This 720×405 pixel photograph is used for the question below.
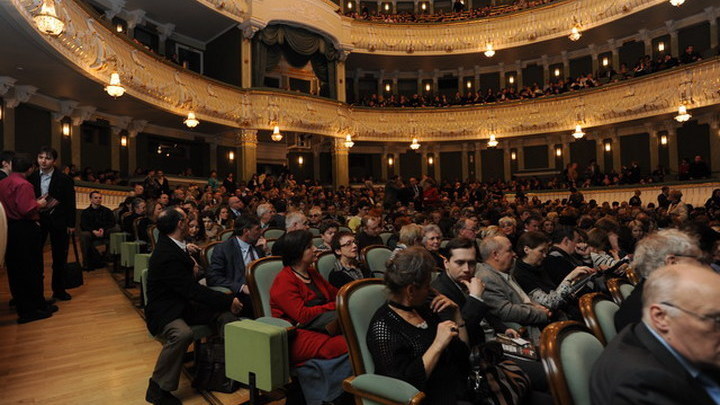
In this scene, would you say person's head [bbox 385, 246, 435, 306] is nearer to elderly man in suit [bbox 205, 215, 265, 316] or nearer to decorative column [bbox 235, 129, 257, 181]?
elderly man in suit [bbox 205, 215, 265, 316]

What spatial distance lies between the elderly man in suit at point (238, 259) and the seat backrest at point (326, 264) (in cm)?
65

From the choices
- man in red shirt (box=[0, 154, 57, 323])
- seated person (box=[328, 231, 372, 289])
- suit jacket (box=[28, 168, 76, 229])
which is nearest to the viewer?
seated person (box=[328, 231, 372, 289])

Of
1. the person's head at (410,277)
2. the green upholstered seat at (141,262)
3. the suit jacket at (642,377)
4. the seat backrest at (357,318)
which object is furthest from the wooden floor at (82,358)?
the suit jacket at (642,377)

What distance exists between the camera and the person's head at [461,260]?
2.98m

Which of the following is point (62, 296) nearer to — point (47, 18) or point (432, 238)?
point (47, 18)

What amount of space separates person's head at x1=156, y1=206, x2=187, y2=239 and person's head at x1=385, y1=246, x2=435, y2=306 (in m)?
1.92

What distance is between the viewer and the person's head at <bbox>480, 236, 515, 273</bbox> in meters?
3.31

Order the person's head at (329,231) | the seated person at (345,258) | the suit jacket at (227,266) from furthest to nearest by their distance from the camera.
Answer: the person's head at (329,231), the suit jacket at (227,266), the seated person at (345,258)

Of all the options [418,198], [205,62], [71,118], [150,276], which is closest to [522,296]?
[150,276]

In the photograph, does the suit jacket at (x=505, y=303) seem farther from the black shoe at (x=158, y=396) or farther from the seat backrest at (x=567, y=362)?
the black shoe at (x=158, y=396)

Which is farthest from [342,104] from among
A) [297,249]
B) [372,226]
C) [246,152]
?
[297,249]

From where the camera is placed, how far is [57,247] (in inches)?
210

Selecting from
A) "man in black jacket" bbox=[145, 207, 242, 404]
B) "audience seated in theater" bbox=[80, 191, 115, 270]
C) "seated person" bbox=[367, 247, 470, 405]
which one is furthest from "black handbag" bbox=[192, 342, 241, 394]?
"audience seated in theater" bbox=[80, 191, 115, 270]

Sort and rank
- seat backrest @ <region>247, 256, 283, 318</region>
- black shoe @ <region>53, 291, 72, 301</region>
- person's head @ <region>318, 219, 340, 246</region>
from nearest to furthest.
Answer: seat backrest @ <region>247, 256, 283, 318</region>, person's head @ <region>318, 219, 340, 246</region>, black shoe @ <region>53, 291, 72, 301</region>
